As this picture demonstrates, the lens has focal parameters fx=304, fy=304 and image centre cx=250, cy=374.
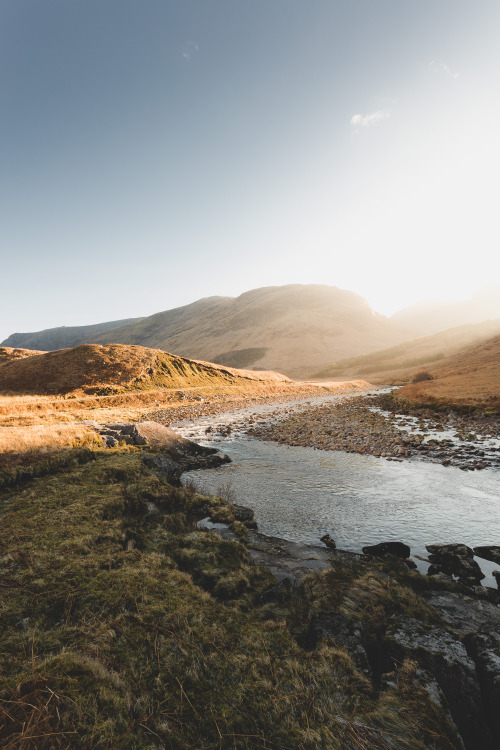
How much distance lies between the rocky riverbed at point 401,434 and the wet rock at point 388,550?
1029cm

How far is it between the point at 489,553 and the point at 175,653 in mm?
10091

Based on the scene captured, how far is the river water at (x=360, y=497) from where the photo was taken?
439 inches

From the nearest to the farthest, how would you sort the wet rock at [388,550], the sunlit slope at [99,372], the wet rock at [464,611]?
1. the wet rock at [464,611]
2. the wet rock at [388,550]
3. the sunlit slope at [99,372]

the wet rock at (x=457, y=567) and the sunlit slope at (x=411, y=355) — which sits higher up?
the sunlit slope at (x=411, y=355)

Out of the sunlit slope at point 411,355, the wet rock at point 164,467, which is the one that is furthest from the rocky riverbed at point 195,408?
the sunlit slope at point 411,355

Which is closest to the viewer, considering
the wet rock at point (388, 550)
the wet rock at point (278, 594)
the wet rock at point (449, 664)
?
the wet rock at point (449, 664)

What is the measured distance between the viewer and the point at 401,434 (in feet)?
82.8

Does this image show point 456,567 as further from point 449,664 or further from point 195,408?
point 195,408

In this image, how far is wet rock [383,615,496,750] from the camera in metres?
4.22

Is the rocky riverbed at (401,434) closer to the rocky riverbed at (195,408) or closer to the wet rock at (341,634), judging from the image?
the rocky riverbed at (195,408)

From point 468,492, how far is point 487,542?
4.41 metres

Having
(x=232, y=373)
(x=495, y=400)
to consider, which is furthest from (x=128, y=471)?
(x=232, y=373)

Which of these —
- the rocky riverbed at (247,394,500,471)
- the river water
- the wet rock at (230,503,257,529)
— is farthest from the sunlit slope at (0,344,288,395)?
the wet rock at (230,503,257,529)

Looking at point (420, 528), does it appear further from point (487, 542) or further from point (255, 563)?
point (255, 563)
